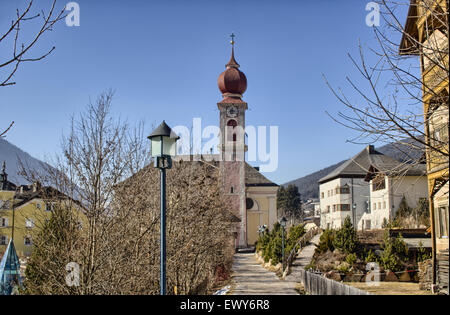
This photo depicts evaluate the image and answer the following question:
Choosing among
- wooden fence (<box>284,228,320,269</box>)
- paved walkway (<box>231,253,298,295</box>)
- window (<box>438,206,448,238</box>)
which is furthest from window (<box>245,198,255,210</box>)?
window (<box>438,206,448,238</box>)

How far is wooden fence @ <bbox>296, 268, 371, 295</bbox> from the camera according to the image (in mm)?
12358

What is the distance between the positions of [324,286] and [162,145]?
9.47 meters

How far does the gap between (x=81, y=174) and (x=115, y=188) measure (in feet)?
2.64

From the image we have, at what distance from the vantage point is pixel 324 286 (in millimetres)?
15164

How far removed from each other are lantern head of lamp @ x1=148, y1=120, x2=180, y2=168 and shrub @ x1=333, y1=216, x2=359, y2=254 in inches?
732

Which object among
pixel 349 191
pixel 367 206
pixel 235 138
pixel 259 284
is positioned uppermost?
pixel 235 138

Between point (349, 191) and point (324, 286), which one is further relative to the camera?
point (349, 191)

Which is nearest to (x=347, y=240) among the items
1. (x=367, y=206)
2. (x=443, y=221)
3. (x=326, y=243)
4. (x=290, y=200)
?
(x=326, y=243)

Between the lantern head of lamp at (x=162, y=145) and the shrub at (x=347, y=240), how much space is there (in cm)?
1858

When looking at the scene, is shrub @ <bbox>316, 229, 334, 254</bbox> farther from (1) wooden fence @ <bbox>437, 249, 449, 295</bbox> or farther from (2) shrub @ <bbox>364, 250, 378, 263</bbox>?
(1) wooden fence @ <bbox>437, 249, 449, 295</bbox>

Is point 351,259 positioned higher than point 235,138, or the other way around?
point 235,138

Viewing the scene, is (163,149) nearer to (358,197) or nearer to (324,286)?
(324,286)

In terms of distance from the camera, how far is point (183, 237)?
13.4m
